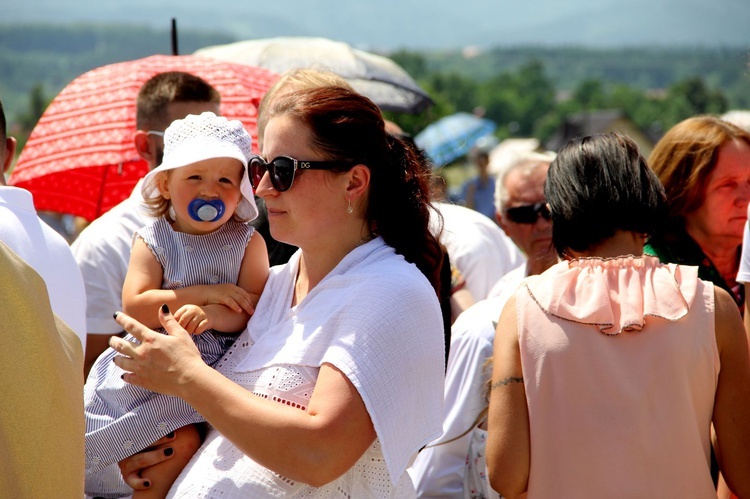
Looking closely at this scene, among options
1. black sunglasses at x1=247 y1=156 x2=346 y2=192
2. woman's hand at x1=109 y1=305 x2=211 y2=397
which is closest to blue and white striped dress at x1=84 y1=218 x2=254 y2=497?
woman's hand at x1=109 y1=305 x2=211 y2=397

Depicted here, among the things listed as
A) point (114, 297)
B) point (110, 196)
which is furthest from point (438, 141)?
point (114, 297)

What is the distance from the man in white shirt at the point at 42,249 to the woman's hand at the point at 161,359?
381 millimetres

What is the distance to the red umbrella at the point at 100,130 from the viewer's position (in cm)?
425

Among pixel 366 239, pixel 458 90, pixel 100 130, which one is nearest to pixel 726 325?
pixel 366 239

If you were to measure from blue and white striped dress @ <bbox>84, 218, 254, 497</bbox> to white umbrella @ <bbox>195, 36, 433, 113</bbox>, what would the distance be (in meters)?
3.57

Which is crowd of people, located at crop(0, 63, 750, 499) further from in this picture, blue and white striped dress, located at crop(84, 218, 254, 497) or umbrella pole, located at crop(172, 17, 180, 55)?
umbrella pole, located at crop(172, 17, 180, 55)

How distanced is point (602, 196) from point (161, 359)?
4.41 ft

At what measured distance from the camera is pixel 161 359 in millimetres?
2199

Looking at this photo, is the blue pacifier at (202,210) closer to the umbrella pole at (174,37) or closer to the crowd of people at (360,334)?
the crowd of people at (360,334)

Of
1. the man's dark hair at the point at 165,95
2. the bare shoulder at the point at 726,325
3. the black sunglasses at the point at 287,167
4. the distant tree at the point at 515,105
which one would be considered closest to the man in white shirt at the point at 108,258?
the man's dark hair at the point at 165,95

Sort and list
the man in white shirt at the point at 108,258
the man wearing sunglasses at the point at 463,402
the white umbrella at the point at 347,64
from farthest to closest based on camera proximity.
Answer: the white umbrella at the point at 347,64
the man in white shirt at the point at 108,258
the man wearing sunglasses at the point at 463,402

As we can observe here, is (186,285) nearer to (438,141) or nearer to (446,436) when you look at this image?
(446,436)

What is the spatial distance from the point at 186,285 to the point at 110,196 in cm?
238

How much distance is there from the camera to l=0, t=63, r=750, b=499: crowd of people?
86.0 inches
